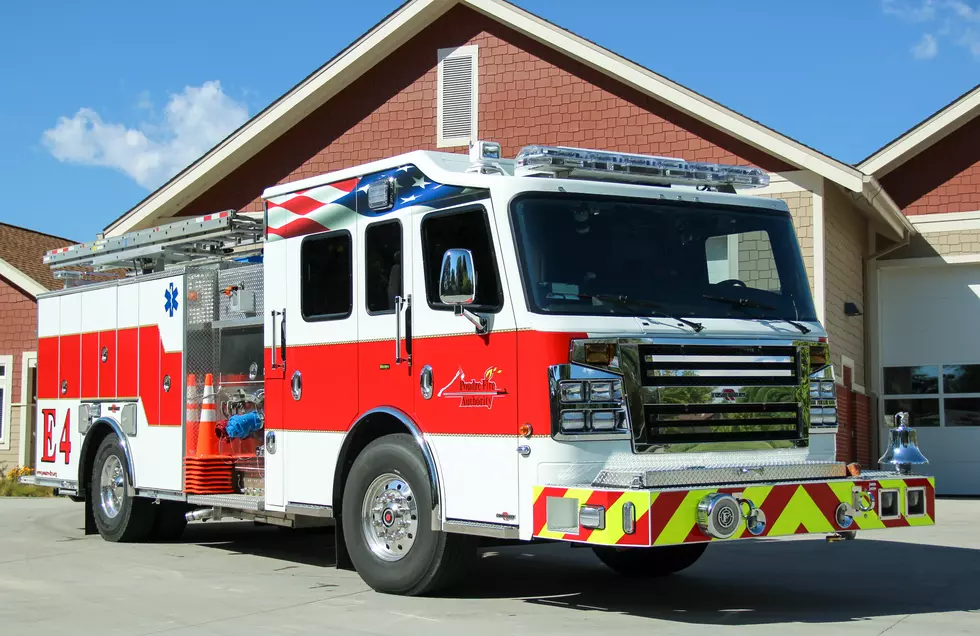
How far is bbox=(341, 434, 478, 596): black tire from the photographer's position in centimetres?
809

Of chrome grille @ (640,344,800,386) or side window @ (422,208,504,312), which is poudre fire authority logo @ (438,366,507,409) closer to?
side window @ (422,208,504,312)

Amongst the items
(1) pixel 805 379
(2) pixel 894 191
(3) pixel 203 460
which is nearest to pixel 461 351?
(1) pixel 805 379

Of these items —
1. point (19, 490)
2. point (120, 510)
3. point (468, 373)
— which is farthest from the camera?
point (19, 490)

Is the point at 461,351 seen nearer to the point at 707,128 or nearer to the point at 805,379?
the point at 805,379

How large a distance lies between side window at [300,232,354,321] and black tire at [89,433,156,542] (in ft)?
11.7

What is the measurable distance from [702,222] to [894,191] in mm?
12783

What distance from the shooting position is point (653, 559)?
957cm

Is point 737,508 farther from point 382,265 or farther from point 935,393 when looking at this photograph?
point 935,393

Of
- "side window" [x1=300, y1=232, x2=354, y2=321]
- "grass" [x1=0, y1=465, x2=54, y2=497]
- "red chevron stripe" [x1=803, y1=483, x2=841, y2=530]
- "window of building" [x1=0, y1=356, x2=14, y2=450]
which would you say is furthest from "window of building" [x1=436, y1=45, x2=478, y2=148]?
"red chevron stripe" [x1=803, y1=483, x2=841, y2=530]

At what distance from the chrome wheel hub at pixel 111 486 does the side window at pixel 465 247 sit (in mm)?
5232

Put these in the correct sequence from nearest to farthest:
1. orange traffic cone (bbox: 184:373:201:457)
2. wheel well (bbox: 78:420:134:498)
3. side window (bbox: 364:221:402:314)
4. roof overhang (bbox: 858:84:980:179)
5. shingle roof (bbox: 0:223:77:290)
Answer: side window (bbox: 364:221:402:314)
orange traffic cone (bbox: 184:373:201:457)
wheel well (bbox: 78:420:134:498)
roof overhang (bbox: 858:84:980:179)
shingle roof (bbox: 0:223:77:290)

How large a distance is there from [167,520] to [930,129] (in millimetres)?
12947

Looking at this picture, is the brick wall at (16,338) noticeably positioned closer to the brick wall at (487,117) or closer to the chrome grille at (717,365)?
the brick wall at (487,117)

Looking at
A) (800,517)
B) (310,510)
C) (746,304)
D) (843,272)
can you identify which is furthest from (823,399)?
(843,272)
